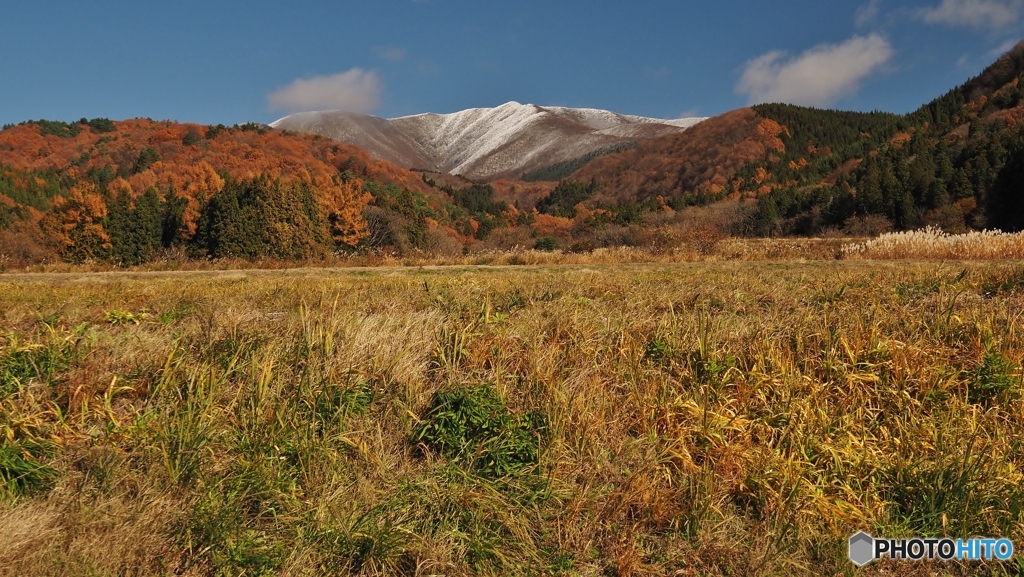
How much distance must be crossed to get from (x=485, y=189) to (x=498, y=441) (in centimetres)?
13605

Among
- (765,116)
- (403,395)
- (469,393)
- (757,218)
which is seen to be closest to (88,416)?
(403,395)

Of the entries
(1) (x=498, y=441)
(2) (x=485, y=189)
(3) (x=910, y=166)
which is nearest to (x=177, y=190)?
(2) (x=485, y=189)

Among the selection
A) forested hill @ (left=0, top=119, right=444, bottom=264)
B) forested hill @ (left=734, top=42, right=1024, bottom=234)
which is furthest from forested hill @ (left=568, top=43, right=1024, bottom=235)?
forested hill @ (left=0, top=119, right=444, bottom=264)

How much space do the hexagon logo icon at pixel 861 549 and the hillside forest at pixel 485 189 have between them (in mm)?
22283

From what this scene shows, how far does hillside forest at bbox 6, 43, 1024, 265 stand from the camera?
171 feet

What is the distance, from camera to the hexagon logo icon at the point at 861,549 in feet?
12.1

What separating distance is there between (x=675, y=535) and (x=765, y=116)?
157 metres

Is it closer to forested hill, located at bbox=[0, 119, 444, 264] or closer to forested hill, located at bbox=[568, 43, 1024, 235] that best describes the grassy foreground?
forested hill, located at bbox=[0, 119, 444, 264]

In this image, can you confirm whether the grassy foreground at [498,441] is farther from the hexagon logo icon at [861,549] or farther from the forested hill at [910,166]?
the forested hill at [910,166]

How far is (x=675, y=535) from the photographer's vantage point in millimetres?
3799

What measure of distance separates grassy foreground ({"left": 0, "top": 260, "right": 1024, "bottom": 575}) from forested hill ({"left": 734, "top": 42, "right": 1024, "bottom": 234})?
38.4 metres

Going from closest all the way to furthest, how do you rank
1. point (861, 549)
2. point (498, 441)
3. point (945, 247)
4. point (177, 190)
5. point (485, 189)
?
point (861, 549), point (498, 441), point (945, 247), point (177, 190), point (485, 189)

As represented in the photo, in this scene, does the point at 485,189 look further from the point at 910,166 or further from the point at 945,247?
the point at 945,247

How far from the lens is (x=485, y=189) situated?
452ft
